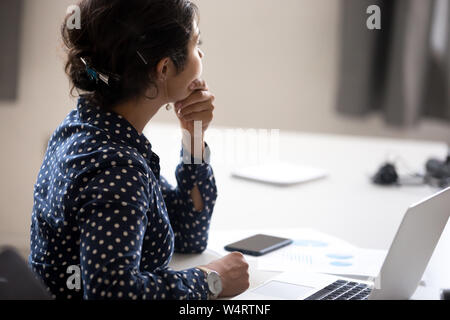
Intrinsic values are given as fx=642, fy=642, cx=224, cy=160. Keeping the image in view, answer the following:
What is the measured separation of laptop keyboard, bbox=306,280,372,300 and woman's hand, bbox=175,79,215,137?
0.52 metres

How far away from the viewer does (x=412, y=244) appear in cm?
104

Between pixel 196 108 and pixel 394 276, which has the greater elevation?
pixel 196 108

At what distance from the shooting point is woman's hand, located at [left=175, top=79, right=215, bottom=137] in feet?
4.91

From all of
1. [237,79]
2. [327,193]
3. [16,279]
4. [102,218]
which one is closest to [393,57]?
[237,79]

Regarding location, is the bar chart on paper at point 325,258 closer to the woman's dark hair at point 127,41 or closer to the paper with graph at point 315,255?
the paper with graph at point 315,255

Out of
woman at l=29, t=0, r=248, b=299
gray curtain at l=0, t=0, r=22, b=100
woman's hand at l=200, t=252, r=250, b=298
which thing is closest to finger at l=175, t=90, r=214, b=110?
woman at l=29, t=0, r=248, b=299

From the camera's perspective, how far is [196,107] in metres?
1.50

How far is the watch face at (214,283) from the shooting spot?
111 centimetres

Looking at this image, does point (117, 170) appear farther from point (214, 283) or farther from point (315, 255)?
point (315, 255)

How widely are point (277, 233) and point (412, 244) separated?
584mm

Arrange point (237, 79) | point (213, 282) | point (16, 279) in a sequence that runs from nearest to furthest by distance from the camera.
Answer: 1. point (16, 279)
2. point (213, 282)
3. point (237, 79)

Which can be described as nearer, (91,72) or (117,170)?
(117,170)

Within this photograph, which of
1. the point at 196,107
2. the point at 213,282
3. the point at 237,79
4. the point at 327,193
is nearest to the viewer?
the point at 213,282

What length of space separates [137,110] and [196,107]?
11.9 inches
